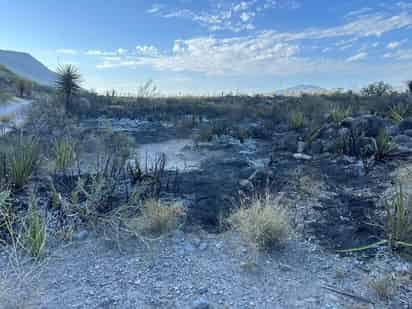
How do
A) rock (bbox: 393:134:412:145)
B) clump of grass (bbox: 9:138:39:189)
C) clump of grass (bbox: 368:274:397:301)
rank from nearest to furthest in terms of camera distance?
clump of grass (bbox: 368:274:397:301) → clump of grass (bbox: 9:138:39:189) → rock (bbox: 393:134:412:145)

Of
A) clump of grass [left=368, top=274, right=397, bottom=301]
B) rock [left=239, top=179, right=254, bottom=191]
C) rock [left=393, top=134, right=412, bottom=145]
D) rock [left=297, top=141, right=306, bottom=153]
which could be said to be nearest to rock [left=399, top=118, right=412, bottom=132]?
rock [left=393, top=134, right=412, bottom=145]

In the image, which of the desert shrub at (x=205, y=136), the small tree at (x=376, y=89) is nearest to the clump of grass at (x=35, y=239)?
the desert shrub at (x=205, y=136)

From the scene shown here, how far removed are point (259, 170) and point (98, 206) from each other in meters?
3.05

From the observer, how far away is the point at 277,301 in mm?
2338

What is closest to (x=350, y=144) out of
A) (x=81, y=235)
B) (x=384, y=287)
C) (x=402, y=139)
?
(x=402, y=139)

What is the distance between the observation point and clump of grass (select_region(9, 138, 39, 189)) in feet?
13.2

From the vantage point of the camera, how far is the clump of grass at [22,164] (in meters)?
4.02

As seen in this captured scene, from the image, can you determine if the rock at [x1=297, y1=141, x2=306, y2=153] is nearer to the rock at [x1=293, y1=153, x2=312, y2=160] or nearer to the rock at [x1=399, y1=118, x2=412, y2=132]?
the rock at [x1=293, y1=153, x2=312, y2=160]

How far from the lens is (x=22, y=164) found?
13.5 ft

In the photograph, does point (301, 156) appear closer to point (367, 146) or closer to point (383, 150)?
point (367, 146)

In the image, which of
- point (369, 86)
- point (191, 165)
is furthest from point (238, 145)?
point (369, 86)

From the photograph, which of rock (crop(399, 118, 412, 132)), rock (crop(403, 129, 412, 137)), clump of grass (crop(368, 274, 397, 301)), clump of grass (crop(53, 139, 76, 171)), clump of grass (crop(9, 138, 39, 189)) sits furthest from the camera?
rock (crop(399, 118, 412, 132))

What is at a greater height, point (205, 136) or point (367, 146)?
point (367, 146)

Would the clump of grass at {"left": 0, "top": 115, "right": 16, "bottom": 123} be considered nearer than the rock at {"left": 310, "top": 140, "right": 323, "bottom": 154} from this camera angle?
No
